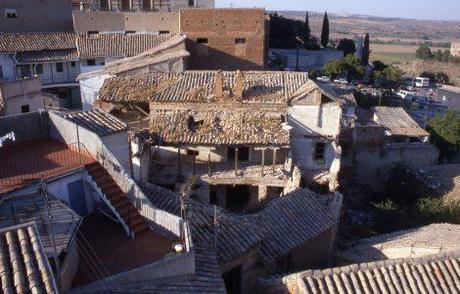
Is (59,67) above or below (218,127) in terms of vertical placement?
above

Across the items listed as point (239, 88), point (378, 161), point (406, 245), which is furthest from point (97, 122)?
point (378, 161)

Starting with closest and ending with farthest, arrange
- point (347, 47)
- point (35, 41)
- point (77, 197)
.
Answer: point (77, 197) < point (35, 41) < point (347, 47)

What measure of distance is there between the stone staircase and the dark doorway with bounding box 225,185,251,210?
10178 mm

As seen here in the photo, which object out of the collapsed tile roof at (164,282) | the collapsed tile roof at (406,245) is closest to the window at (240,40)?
the collapsed tile roof at (406,245)

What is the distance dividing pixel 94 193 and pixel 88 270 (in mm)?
3145

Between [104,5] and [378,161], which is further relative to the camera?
[104,5]

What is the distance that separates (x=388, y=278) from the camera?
11234mm

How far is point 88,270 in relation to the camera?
11516 millimetres

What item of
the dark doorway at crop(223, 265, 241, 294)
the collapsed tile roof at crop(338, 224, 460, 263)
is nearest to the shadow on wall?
the collapsed tile roof at crop(338, 224, 460, 263)

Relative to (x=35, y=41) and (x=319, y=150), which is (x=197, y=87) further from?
(x=35, y=41)

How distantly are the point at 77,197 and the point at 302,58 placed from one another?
57.5 meters

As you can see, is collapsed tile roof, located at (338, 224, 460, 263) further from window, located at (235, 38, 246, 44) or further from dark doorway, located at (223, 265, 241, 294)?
window, located at (235, 38, 246, 44)

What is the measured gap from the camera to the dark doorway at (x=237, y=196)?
930 inches

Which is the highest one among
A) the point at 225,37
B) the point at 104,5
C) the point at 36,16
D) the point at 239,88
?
the point at 104,5
